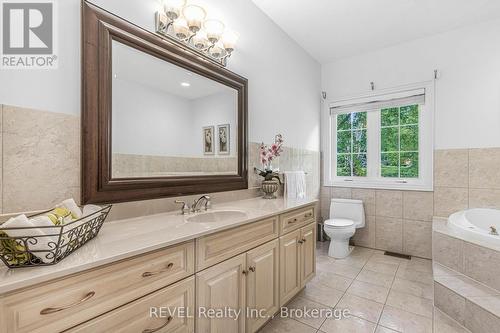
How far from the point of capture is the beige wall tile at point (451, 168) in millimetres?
2629

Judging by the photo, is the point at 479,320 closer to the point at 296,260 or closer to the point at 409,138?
the point at 296,260

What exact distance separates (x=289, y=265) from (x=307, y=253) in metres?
0.31

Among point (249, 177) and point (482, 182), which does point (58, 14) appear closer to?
point (249, 177)

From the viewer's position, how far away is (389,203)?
10.1 feet

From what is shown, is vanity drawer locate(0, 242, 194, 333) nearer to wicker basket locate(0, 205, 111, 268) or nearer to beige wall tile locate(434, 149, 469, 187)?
wicker basket locate(0, 205, 111, 268)

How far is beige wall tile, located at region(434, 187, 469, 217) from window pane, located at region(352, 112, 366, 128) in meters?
1.18

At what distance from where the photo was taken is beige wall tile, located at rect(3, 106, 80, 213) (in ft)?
3.17

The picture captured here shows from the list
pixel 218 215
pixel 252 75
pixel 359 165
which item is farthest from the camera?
pixel 359 165

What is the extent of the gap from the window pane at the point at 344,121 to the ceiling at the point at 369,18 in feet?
2.96

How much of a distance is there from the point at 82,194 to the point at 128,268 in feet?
1.68

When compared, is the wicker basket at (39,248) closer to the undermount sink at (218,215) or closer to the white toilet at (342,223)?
the undermount sink at (218,215)

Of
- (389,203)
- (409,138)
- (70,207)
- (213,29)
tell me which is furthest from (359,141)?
(70,207)

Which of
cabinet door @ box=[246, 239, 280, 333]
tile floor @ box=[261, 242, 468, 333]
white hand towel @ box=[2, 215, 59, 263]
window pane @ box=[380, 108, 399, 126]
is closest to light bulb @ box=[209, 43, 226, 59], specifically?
cabinet door @ box=[246, 239, 280, 333]

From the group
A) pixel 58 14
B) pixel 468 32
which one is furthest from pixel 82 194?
pixel 468 32
